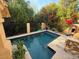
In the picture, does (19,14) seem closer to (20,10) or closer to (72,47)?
(20,10)

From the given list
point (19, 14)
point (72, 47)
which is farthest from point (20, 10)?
point (72, 47)

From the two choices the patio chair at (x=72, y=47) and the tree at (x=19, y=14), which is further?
the tree at (x=19, y=14)

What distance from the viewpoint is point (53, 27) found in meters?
14.8

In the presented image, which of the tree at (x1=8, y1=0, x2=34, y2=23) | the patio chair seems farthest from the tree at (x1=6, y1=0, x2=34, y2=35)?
the patio chair

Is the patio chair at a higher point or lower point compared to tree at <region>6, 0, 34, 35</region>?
lower

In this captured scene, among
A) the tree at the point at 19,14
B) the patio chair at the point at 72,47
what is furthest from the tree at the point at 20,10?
the patio chair at the point at 72,47

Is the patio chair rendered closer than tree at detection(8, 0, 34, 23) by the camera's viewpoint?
Yes

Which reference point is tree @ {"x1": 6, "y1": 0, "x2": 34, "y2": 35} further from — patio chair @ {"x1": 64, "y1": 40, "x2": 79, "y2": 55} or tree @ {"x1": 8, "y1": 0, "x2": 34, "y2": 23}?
patio chair @ {"x1": 64, "y1": 40, "x2": 79, "y2": 55}

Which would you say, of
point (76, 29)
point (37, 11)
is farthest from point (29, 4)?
point (76, 29)

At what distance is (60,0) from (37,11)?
8.57 feet

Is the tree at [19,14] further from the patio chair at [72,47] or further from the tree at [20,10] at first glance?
the patio chair at [72,47]

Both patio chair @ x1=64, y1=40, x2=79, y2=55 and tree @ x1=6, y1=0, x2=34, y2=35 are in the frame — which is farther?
tree @ x1=6, y1=0, x2=34, y2=35

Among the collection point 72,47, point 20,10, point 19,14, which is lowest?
point 72,47

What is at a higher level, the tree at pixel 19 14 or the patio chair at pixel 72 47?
the tree at pixel 19 14
